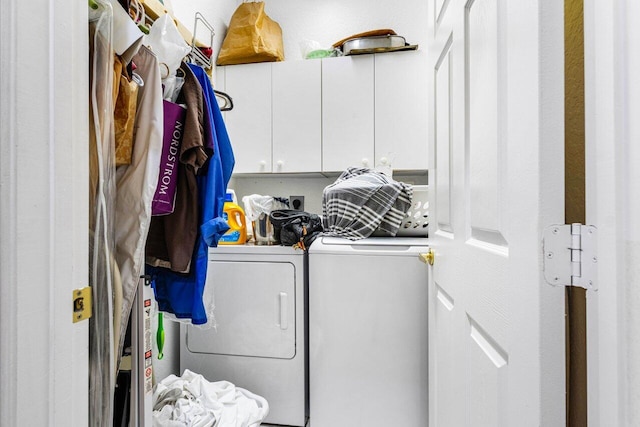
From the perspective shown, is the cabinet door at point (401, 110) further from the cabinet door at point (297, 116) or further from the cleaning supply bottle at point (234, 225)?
the cleaning supply bottle at point (234, 225)

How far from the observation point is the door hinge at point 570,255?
464mm

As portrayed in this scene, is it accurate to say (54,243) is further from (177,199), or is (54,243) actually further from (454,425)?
(454,425)

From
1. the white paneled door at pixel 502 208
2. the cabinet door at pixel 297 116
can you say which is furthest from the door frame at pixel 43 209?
the cabinet door at pixel 297 116

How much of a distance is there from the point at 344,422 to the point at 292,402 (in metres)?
0.27

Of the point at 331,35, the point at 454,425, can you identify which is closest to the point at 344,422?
the point at 454,425

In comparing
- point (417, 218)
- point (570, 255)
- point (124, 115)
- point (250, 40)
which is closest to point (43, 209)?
point (124, 115)

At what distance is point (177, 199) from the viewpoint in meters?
1.16

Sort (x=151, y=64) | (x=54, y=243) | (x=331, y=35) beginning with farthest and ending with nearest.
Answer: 1. (x=331, y=35)
2. (x=151, y=64)
3. (x=54, y=243)

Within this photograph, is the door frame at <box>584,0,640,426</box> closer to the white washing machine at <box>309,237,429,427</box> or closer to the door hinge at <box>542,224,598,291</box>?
the door hinge at <box>542,224,598,291</box>

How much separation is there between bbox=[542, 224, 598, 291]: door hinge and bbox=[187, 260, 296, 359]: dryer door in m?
1.32

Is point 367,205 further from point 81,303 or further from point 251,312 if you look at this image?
point 81,303

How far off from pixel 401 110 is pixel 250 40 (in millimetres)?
1140

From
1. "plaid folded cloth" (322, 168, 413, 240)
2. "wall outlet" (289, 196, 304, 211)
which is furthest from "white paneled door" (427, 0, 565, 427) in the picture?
"wall outlet" (289, 196, 304, 211)

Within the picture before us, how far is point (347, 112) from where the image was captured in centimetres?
228
